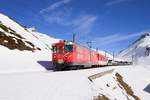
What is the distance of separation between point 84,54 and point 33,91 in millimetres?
26942

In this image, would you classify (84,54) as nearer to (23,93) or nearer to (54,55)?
(54,55)

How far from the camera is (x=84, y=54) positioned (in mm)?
41250

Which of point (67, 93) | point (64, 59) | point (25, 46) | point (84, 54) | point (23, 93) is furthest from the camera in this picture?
point (25, 46)

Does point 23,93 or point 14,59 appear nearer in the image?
point 23,93

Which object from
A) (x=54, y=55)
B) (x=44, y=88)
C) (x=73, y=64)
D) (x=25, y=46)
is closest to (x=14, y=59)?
(x=54, y=55)

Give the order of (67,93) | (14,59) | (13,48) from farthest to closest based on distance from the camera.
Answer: (13,48), (14,59), (67,93)

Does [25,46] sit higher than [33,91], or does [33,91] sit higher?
[25,46]

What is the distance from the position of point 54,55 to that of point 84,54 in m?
7.50

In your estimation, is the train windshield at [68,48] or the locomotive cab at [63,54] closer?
the locomotive cab at [63,54]

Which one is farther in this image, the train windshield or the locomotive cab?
the train windshield

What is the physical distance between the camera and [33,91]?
575 inches

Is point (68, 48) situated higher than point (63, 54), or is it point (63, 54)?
point (68, 48)

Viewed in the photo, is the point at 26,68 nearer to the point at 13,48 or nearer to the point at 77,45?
the point at 77,45

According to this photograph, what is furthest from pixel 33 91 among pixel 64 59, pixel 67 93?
pixel 64 59
